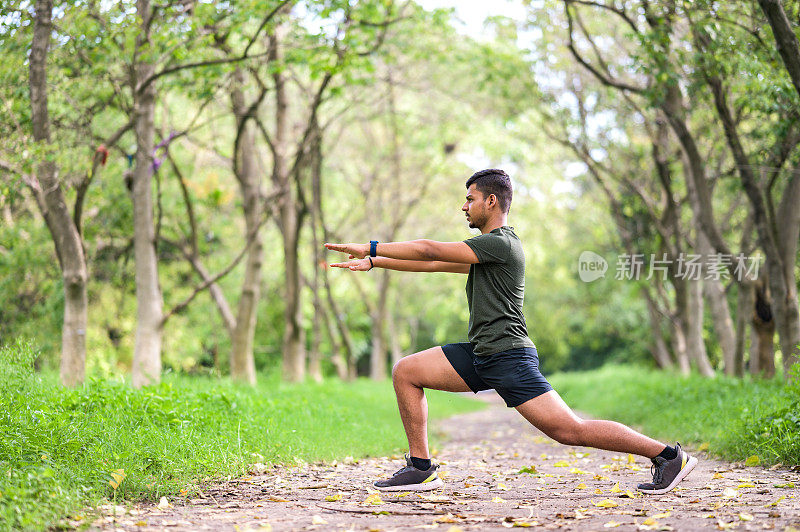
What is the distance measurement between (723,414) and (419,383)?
5.49 meters

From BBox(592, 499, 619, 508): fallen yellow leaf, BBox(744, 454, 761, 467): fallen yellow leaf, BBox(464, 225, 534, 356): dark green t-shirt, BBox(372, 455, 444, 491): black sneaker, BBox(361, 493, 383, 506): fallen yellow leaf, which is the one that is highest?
BBox(464, 225, 534, 356): dark green t-shirt

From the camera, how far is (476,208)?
5.50m

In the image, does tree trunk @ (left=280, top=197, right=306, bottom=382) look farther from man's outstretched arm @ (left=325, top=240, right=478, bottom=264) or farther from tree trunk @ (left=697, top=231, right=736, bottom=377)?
man's outstretched arm @ (left=325, top=240, right=478, bottom=264)

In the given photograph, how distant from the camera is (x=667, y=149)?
55.6 feet

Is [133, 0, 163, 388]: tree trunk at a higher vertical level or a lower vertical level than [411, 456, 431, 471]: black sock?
higher

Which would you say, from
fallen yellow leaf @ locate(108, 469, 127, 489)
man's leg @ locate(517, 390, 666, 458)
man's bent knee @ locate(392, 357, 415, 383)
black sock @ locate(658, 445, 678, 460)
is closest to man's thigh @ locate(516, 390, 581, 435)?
man's leg @ locate(517, 390, 666, 458)

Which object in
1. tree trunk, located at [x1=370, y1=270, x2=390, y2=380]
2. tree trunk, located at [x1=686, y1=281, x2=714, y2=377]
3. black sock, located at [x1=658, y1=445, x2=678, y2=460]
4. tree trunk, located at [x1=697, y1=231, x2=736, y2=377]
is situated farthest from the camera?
tree trunk, located at [x1=370, y1=270, x2=390, y2=380]

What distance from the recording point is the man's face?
550 centimetres

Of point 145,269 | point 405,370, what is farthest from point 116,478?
point 145,269

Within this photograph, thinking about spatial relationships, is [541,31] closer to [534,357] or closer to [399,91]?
[399,91]

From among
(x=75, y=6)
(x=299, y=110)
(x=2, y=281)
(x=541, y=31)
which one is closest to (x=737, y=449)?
(x=75, y=6)

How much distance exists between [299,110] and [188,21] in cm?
1218

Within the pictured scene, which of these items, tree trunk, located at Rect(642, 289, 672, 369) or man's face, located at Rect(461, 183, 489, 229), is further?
tree trunk, located at Rect(642, 289, 672, 369)

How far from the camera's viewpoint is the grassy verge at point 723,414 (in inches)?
284
